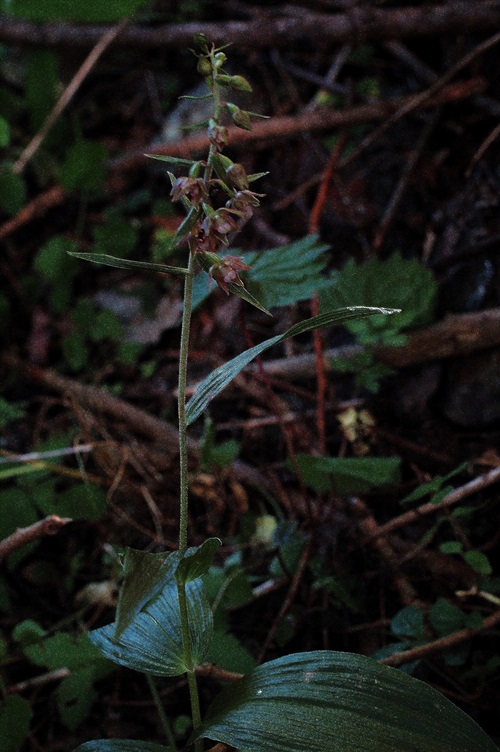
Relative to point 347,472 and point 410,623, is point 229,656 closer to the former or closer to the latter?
point 410,623

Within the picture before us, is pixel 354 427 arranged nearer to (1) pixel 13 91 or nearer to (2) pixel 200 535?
(2) pixel 200 535

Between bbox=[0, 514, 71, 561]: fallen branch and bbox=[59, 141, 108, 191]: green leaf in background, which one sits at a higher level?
bbox=[59, 141, 108, 191]: green leaf in background

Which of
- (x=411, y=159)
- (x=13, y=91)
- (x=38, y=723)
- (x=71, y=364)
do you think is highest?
Answer: (x=13, y=91)

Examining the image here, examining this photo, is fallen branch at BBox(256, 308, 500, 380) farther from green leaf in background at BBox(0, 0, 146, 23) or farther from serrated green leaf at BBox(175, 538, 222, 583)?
green leaf in background at BBox(0, 0, 146, 23)

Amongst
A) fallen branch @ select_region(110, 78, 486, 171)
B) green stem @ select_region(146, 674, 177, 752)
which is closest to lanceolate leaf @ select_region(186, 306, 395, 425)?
green stem @ select_region(146, 674, 177, 752)

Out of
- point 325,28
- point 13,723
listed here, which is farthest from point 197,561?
point 325,28

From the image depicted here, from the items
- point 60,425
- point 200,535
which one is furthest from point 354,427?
point 60,425
